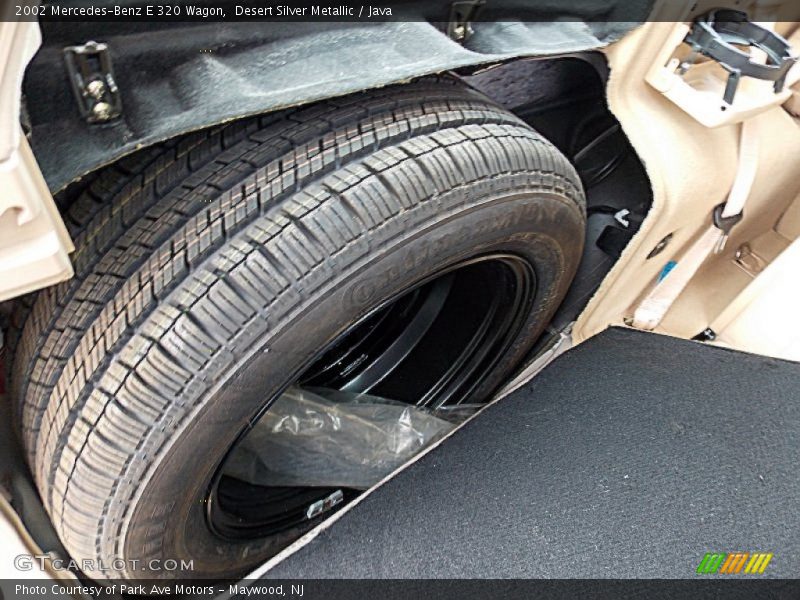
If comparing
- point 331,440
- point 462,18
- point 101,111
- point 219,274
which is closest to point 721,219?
point 462,18

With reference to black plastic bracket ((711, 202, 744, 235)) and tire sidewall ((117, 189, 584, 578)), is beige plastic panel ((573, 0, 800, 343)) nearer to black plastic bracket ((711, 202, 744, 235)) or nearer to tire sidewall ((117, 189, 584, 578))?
black plastic bracket ((711, 202, 744, 235))

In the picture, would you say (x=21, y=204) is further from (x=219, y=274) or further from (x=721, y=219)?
(x=721, y=219)

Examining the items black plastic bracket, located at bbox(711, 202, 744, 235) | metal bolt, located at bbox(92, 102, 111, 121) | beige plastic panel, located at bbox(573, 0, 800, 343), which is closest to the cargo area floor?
beige plastic panel, located at bbox(573, 0, 800, 343)

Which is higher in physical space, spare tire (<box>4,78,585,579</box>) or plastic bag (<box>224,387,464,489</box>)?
spare tire (<box>4,78,585,579</box>)

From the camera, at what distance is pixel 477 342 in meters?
1.10

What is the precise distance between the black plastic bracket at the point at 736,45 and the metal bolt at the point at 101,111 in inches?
26.8

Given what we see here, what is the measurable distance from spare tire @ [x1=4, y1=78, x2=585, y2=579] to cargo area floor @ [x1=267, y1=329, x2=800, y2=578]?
313 mm

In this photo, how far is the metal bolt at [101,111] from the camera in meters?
0.52

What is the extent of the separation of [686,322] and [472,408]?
482 mm

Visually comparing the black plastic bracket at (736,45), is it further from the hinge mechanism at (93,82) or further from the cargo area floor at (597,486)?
the hinge mechanism at (93,82)

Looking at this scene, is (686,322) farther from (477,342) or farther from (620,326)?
(477,342)

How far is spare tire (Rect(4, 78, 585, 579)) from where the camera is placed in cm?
62

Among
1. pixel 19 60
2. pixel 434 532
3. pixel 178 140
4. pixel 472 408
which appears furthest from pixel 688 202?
pixel 19 60

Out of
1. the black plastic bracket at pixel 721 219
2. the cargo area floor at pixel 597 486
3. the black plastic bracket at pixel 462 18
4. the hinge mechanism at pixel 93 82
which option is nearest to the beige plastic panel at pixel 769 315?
the cargo area floor at pixel 597 486
